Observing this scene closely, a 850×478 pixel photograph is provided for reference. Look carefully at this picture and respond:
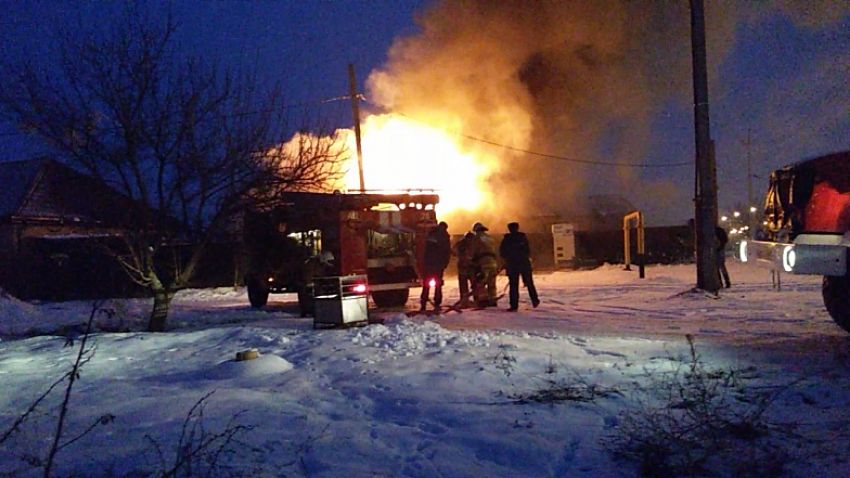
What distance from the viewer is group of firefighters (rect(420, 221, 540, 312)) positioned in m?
12.9

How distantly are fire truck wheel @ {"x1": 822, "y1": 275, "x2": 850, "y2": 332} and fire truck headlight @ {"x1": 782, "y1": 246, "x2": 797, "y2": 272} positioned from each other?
67.2 inches

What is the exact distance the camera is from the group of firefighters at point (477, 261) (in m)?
12.9

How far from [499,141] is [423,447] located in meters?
25.9

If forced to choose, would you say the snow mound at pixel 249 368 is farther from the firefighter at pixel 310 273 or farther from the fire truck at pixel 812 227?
the firefighter at pixel 310 273

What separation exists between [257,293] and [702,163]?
9957 millimetres

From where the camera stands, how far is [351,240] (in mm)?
14000

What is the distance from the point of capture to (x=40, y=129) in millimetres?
10148

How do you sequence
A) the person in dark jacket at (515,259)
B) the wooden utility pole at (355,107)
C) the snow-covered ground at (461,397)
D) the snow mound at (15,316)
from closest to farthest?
the snow-covered ground at (461,397) < the person in dark jacket at (515,259) < the snow mound at (15,316) < the wooden utility pole at (355,107)

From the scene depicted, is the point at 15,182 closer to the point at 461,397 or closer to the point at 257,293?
the point at 257,293

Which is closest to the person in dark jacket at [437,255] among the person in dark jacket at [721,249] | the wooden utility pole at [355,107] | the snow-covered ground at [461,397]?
the snow-covered ground at [461,397]

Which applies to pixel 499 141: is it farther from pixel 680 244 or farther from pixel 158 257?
pixel 158 257

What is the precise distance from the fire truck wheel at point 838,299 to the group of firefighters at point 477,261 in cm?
501

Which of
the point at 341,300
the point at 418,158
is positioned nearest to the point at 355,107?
the point at 418,158

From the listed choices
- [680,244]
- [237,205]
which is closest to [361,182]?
[237,205]
